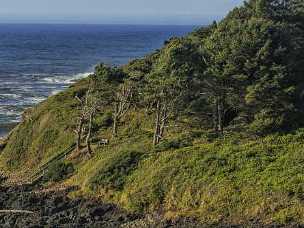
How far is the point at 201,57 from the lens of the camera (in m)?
52.7

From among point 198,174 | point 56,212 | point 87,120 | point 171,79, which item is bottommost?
point 56,212

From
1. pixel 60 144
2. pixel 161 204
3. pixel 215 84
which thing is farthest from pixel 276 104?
pixel 60 144

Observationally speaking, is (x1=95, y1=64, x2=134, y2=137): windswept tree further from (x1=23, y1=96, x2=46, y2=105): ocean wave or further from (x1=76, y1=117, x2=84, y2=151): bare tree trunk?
(x1=23, y1=96, x2=46, y2=105): ocean wave

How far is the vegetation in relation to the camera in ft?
138

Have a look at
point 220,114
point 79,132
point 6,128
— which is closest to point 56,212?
point 79,132

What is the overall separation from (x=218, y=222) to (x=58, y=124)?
26380 millimetres

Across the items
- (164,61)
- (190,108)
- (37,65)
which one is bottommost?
(37,65)

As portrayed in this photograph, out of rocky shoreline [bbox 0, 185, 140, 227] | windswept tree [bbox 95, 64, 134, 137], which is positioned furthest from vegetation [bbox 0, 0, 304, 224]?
rocky shoreline [bbox 0, 185, 140, 227]

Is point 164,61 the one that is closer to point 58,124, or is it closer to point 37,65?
point 58,124

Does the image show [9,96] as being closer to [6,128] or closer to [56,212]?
[6,128]

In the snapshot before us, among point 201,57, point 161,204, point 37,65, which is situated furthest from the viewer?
point 37,65

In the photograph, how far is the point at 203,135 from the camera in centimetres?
5141

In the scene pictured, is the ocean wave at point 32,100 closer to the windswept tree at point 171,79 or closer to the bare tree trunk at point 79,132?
the bare tree trunk at point 79,132

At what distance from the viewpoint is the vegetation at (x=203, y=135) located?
41.9m
